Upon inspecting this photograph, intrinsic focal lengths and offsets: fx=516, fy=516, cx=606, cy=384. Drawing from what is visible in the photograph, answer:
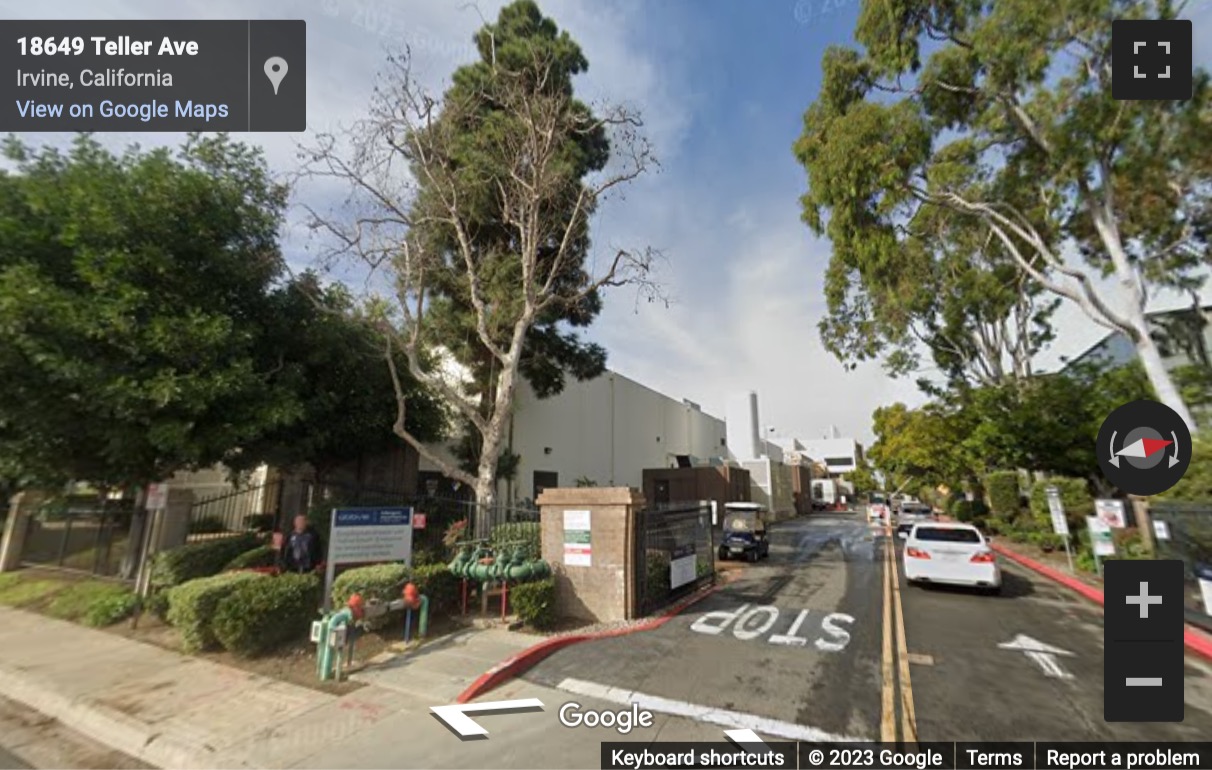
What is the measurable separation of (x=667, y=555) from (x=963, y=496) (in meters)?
46.2

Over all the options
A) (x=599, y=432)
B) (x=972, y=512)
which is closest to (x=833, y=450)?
(x=972, y=512)

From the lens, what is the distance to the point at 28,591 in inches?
455

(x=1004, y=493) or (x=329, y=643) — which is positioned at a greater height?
(x=1004, y=493)

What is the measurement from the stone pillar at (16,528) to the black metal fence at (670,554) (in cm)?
1686

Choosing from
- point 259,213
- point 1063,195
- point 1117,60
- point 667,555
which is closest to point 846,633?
point 667,555

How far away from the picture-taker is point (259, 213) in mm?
12609

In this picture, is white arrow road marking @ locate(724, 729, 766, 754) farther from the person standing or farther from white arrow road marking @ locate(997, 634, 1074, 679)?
the person standing

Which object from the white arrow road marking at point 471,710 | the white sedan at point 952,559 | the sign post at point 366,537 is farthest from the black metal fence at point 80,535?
the white sedan at point 952,559

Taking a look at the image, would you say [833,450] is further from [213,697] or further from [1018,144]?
[213,697]

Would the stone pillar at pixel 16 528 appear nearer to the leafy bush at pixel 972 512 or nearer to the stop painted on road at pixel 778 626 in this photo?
the stop painted on road at pixel 778 626

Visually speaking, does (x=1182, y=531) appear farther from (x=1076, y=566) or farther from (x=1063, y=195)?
(x=1063, y=195)

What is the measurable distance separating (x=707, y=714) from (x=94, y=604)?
1120 cm

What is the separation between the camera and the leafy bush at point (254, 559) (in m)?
10.1

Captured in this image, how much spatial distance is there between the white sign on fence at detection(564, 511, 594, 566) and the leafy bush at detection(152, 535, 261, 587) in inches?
277
